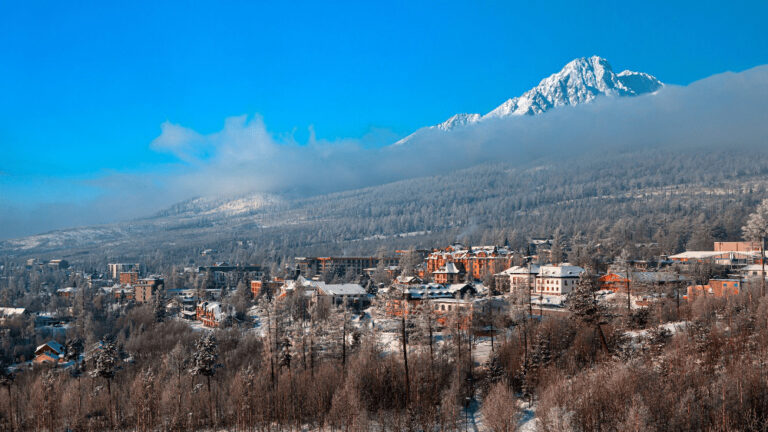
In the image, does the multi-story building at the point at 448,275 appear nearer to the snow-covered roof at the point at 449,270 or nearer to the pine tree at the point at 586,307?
the snow-covered roof at the point at 449,270

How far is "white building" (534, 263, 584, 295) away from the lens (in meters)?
75.6

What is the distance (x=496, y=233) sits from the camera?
567ft

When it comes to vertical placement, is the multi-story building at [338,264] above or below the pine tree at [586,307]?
below

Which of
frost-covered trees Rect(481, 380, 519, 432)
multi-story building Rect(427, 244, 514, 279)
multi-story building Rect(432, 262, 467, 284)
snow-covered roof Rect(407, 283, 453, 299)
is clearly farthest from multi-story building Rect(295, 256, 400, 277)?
frost-covered trees Rect(481, 380, 519, 432)

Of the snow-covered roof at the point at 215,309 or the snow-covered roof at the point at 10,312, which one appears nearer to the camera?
the snow-covered roof at the point at 215,309

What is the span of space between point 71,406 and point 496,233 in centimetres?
14315

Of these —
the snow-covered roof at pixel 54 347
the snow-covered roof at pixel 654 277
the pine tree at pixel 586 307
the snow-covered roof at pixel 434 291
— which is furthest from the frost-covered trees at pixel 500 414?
the snow-covered roof at pixel 54 347

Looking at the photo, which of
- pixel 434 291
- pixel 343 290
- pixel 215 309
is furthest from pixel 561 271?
pixel 215 309

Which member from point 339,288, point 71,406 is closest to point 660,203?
point 339,288

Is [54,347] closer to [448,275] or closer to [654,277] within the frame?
[448,275]

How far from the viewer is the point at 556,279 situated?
76.6 meters

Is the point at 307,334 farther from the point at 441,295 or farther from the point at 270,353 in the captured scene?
the point at 441,295

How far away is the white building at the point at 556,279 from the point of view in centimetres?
7562

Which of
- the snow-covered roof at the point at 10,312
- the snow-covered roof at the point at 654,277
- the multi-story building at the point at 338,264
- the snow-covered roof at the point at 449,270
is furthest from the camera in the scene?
the multi-story building at the point at 338,264
